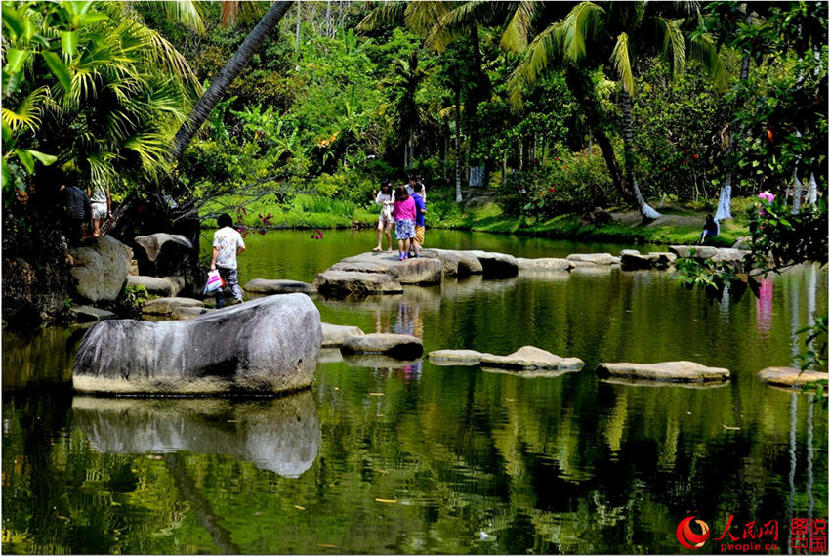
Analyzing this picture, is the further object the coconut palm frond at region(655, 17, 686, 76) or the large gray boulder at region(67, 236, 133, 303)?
the coconut palm frond at region(655, 17, 686, 76)

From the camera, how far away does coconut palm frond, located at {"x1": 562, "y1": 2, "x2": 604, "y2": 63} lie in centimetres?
3066

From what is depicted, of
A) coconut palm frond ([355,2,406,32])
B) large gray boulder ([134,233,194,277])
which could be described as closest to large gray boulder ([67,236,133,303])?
large gray boulder ([134,233,194,277])

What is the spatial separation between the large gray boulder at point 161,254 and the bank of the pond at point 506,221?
11659mm

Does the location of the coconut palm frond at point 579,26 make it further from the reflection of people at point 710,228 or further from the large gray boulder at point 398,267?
the large gray boulder at point 398,267

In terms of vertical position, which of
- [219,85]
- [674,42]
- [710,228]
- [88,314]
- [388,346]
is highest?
[674,42]

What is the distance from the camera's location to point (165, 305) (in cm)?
1561

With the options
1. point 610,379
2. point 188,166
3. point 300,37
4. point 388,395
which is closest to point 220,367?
point 388,395

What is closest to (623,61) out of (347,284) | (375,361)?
(347,284)

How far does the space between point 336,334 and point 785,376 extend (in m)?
5.29

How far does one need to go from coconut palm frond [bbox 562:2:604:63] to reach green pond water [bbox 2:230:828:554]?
18.4m

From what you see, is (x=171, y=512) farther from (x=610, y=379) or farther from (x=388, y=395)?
(x=610, y=379)

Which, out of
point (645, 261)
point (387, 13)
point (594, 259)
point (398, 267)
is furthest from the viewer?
point (387, 13)

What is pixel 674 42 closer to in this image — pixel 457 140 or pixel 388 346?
pixel 457 140

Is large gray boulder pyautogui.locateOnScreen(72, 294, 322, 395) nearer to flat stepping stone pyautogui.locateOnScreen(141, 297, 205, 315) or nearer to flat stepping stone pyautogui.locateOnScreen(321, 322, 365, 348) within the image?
flat stepping stone pyautogui.locateOnScreen(321, 322, 365, 348)
